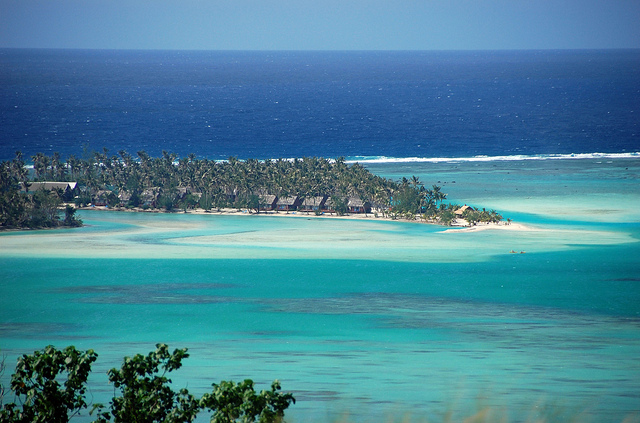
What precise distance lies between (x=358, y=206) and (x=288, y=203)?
5303 mm

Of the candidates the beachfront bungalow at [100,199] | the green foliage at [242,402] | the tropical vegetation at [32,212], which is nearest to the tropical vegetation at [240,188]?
the beachfront bungalow at [100,199]

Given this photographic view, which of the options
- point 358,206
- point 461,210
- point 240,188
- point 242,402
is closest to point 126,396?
point 242,402

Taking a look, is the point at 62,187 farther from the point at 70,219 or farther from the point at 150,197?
the point at 70,219

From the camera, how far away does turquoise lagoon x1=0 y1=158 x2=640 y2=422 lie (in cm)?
2183

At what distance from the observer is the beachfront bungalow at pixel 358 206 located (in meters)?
58.7

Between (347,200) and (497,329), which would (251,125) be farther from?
(497,329)

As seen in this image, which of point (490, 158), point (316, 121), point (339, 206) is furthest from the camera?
point (316, 121)

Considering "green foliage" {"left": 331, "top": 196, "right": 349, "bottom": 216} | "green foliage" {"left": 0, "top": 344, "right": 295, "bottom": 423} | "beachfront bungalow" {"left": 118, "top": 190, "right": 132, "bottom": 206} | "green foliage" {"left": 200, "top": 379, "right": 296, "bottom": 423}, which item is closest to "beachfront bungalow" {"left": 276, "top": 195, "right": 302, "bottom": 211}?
"green foliage" {"left": 331, "top": 196, "right": 349, "bottom": 216}

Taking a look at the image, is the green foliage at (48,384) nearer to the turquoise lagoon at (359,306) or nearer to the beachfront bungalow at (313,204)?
the turquoise lagoon at (359,306)

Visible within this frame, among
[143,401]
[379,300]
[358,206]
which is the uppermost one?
[143,401]

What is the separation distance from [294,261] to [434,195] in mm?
19208

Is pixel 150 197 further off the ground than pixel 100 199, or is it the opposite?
pixel 150 197

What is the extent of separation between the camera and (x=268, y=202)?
197 ft

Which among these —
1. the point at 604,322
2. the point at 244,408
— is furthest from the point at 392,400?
the point at 604,322
